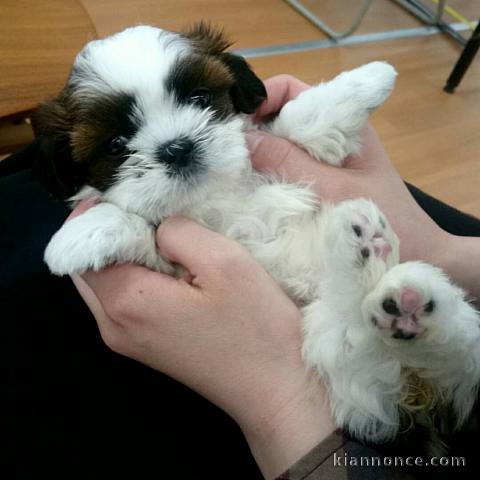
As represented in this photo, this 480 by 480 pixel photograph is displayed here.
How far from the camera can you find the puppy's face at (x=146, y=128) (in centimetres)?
101

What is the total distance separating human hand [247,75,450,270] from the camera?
1146 millimetres

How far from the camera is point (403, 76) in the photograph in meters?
3.35

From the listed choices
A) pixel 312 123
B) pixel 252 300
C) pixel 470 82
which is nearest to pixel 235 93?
pixel 312 123

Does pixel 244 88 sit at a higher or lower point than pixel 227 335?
higher

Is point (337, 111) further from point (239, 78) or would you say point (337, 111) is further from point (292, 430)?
point (292, 430)

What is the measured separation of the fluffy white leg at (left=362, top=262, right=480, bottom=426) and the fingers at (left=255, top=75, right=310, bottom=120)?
0.65 metres

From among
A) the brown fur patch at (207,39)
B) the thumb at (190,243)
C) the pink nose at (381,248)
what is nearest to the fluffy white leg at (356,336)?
the pink nose at (381,248)

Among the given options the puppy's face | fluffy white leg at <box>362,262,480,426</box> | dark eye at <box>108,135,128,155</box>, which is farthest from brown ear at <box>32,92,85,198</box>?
fluffy white leg at <box>362,262,480,426</box>

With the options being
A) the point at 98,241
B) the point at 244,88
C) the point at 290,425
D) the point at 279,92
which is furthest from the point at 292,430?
the point at 279,92

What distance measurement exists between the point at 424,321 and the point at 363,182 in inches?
16.8

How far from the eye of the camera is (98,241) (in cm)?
100

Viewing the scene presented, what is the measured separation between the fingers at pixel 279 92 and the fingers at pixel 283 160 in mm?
161

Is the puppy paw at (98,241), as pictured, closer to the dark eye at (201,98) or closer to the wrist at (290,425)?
the dark eye at (201,98)

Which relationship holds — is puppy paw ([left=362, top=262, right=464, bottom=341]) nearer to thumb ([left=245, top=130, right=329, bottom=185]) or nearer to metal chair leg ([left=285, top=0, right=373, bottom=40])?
thumb ([left=245, top=130, right=329, bottom=185])
